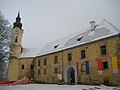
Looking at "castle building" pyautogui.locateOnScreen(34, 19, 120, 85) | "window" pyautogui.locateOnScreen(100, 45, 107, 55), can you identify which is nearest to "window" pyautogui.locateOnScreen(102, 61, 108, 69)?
"castle building" pyautogui.locateOnScreen(34, 19, 120, 85)

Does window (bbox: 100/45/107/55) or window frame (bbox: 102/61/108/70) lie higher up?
window (bbox: 100/45/107/55)

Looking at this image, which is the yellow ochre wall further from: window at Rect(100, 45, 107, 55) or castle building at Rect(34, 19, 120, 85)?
window at Rect(100, 45, 107, 55)

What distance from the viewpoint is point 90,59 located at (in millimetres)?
25062

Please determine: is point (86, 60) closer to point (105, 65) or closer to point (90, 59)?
point (90, 59)

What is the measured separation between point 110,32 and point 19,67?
90.2ft

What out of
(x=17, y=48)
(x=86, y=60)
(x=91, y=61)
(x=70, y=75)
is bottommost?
(x=70, y=75)

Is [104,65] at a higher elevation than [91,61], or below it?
below

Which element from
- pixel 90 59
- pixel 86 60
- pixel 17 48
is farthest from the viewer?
pixel 17 48

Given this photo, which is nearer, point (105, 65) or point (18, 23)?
point (105, 65)

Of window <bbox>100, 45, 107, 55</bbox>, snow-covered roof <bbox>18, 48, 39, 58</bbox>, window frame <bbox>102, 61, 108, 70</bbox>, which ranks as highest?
snow-covered roof <bbox>18, 48, 39, 58</bbox>

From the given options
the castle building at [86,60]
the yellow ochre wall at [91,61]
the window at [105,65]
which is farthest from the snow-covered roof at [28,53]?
the window at [105,65]

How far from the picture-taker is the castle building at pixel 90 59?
22.0m

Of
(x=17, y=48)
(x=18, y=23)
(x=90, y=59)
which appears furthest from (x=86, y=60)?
(x=18, y=23)

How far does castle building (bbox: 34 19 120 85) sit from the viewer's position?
72.2 feet
